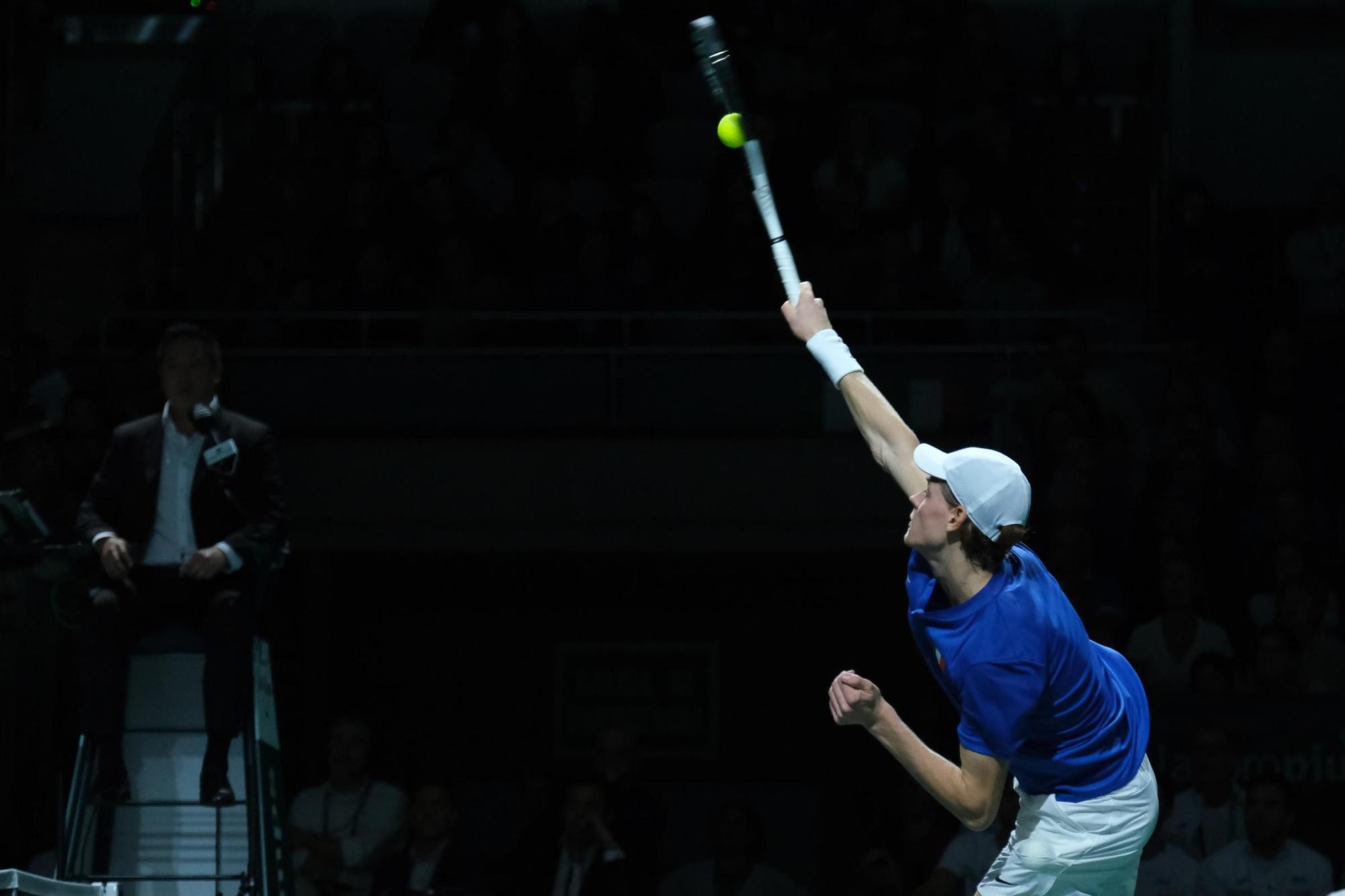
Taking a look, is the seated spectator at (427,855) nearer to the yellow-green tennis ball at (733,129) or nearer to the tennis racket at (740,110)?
the tennis racket at (740,110)

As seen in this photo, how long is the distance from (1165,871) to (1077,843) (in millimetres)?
3511

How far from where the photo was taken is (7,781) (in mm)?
8844

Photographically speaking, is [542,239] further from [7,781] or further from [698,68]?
[7,781]

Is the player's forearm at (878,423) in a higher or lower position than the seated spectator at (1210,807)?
higher

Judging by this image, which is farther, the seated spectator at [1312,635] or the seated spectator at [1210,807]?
the seated spectator at [1312,635]

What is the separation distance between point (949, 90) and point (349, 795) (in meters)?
5.32

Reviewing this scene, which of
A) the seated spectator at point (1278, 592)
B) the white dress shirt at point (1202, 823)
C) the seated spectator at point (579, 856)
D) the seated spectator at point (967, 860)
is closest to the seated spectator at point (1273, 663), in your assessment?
the seated spectator at point (1278, 592)

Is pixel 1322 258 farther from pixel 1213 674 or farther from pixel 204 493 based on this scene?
pixel 204 493

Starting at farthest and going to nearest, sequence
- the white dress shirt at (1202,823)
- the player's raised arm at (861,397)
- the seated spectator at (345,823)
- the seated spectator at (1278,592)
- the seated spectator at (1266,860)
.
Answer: the seated spectator at (1278,592), the seated spectator at (345,823), the white dress shirt at (1202,823), the seated spectator at (1266,860), the player's raised arm at (861,397)

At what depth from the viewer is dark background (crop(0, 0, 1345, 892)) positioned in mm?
9570

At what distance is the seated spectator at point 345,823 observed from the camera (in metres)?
8.31

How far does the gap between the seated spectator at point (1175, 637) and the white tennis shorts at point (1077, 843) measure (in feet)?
13.6

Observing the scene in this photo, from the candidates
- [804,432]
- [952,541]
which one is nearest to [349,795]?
[804,432]

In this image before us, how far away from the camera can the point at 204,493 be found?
274 inches
